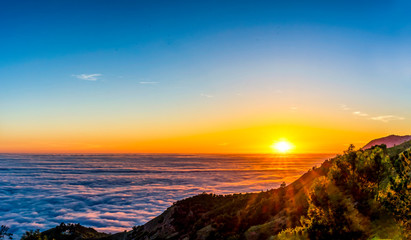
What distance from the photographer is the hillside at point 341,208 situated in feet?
24.9

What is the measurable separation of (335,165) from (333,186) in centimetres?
115

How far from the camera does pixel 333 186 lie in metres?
12.0

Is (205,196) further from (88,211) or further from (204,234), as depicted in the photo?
(88,211)

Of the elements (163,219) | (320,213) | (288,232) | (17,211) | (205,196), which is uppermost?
(320,213)

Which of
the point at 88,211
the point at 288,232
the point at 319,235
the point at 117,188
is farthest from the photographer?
the point at 117,188

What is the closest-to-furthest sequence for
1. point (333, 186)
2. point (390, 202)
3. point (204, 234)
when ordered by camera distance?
point (390, 202)
point (333, 186)
point (204, 234)

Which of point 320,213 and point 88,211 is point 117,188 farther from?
point 320,213

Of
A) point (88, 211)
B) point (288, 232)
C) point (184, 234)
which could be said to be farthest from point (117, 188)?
point (288, 232)

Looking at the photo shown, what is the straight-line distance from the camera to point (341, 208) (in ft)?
33.3

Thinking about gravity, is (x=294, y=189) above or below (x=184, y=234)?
above

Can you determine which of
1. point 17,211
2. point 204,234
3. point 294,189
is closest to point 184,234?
point 204,234

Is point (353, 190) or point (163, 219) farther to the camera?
point (163, 219)

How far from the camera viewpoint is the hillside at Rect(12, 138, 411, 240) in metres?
7.60

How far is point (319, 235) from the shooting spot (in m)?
8.91
